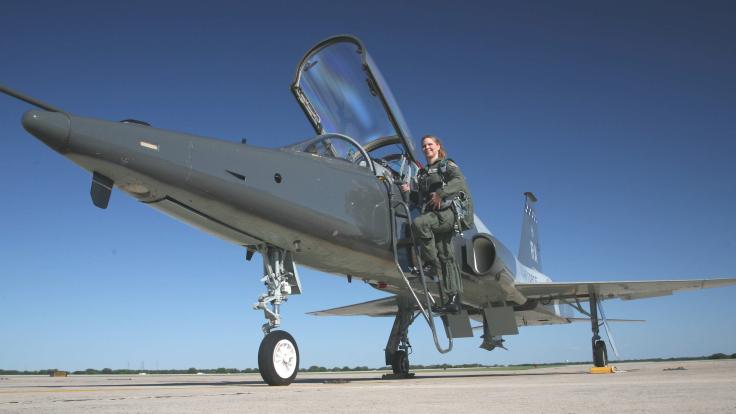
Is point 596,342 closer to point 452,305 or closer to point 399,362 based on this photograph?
point 399,362

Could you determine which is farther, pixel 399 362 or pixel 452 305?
pixel 399 362

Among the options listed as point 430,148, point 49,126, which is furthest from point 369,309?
point 49,126

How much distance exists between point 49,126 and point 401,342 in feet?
30.2

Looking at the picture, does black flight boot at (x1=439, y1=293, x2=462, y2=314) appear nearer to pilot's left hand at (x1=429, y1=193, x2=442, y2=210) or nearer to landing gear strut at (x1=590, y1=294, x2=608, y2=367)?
pilot's left hand at (x1=429, y1=193, x2=442, y2=210)

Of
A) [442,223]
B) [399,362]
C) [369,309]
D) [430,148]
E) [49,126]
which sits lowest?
[399,362]

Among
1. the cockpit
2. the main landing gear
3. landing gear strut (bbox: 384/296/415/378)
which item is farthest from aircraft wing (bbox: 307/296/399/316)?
the main landing gear

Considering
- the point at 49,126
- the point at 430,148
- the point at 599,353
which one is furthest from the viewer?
the point at 599,353

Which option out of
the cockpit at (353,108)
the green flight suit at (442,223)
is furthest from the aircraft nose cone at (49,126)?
the green flight suit at (442,223)

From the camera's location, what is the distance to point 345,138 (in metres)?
8.85

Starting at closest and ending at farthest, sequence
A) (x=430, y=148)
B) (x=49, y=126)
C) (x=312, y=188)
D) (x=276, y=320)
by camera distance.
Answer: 1. (x=49, y=126)
2. (x=276, y=320)
3. (x=312, y=188)
4. (x=430, y=148)

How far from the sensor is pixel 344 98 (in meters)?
9.29

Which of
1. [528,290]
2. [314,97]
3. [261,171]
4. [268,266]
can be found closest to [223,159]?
[261,171]

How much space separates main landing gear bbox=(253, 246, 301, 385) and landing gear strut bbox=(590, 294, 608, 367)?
9.37 metres

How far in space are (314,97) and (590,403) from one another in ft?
23.5
